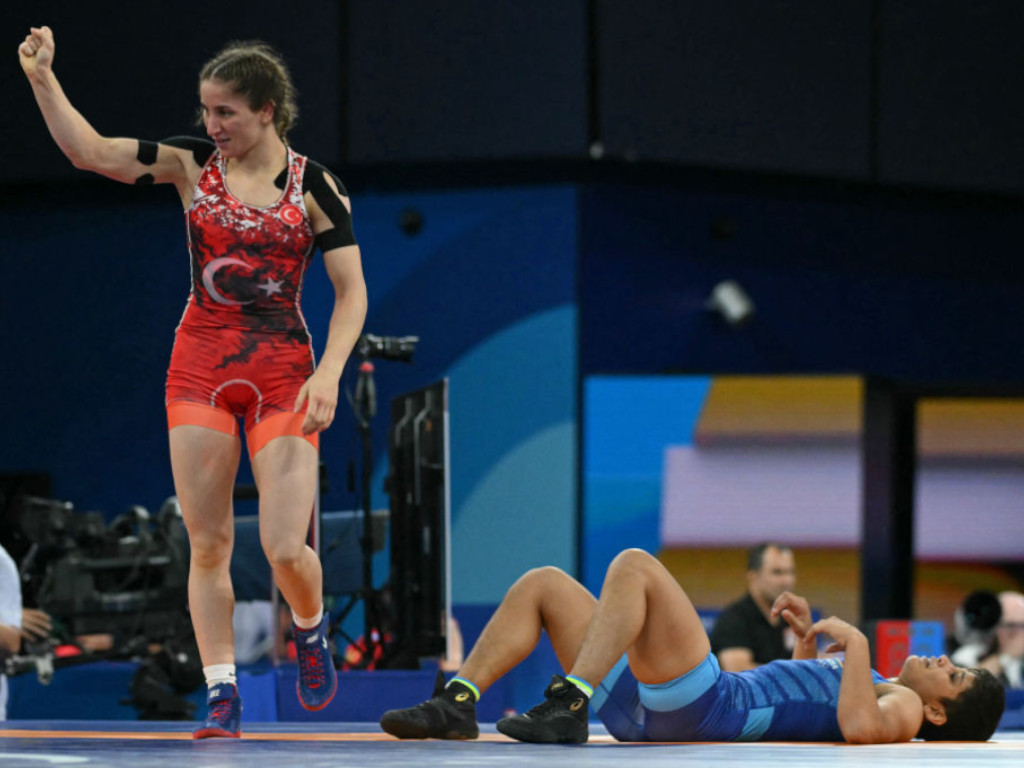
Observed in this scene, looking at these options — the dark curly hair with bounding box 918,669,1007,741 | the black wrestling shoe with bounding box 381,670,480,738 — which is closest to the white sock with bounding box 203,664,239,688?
the black wrestling shoe with bounding box 381,670,480,738

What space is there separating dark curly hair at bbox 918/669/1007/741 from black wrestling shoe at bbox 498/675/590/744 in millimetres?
993

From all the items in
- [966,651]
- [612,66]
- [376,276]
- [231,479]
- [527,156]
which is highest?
[612,66]

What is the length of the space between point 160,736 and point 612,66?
A: 4.90 m

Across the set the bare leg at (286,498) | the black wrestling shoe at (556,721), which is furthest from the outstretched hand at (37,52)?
the black wrestling shoe at (556,721)

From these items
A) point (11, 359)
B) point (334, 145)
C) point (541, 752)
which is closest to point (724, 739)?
point (541, 752)

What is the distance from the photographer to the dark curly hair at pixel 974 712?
141 inches

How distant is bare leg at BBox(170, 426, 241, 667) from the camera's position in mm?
3234

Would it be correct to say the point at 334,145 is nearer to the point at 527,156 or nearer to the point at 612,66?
the point at 527,156

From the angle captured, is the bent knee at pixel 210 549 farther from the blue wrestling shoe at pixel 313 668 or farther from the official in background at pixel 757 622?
the official in background at pixel 757 622

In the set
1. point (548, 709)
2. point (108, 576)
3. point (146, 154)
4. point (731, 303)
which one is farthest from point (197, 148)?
point (731, 303)

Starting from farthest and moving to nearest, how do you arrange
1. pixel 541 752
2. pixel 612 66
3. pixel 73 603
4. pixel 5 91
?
pixel 5 91 → pixel 612 66 → pixel 73 603 → pixel 541 752

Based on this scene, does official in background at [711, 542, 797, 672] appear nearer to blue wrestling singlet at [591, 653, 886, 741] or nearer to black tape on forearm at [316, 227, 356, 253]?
blue wrestling singlet at [591, 653, 886, 741]

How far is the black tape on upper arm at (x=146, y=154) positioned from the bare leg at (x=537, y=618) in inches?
51.3

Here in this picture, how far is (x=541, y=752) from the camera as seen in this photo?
2.91 meters
